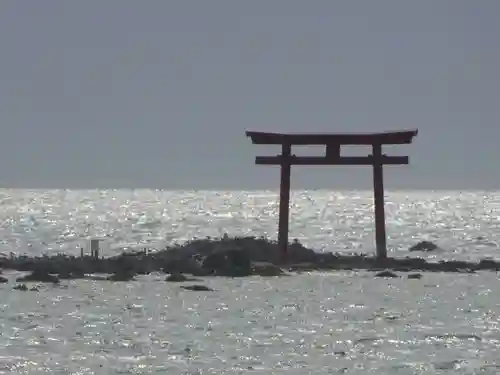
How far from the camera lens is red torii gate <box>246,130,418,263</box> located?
30.3m

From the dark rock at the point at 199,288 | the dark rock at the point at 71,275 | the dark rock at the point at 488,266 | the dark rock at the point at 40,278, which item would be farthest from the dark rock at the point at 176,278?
the dark rock at the point at 488,266

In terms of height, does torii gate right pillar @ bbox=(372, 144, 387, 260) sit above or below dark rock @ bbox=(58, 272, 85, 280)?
above

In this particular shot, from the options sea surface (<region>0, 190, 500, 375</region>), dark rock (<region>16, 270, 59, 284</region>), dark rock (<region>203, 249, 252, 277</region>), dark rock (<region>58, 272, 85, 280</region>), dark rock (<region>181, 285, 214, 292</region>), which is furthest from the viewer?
dark rock (<region>203, 249, 252, 277</region>)

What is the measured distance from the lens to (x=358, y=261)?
31297mm

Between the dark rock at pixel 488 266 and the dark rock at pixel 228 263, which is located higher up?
the dark rock at pixel 228 263

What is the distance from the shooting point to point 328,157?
1219 inches

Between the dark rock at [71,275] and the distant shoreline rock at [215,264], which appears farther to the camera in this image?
the distant shoreline rock at [215,264]

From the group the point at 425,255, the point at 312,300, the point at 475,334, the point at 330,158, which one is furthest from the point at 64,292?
the point at 425,255

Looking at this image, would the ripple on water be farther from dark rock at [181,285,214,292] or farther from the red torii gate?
the red torii gate

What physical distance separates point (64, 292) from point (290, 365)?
29.7 ft

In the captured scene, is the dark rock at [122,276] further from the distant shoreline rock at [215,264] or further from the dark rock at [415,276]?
the dark rock at [415,276]

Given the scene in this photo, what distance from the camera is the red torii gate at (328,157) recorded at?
1194 inches

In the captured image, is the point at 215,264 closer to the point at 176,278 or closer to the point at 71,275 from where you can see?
the point at 176,278

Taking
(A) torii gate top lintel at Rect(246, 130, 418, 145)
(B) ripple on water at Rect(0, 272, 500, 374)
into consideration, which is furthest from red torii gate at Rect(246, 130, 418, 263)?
(B) ripple on water at Rect(0, 272, 500, 374)
